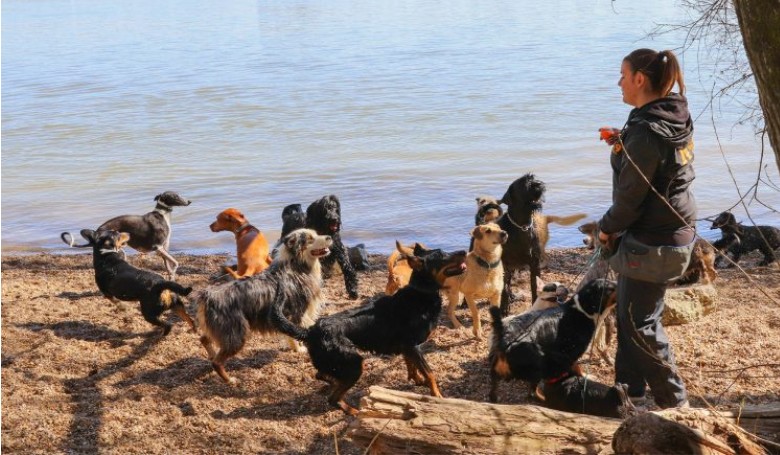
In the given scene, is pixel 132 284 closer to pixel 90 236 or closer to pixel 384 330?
pixel 90 236

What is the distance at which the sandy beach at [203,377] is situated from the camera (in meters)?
5.71

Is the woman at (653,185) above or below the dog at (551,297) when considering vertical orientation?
above

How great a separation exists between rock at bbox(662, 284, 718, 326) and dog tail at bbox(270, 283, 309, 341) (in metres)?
3.05

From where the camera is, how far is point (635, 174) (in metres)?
4.82

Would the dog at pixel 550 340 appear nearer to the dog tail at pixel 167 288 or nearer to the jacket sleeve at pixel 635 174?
the jacket sleeve at pixel 635 174

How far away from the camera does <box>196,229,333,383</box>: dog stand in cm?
664

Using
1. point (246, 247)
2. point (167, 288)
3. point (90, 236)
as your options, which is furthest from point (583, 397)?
point (90, 236)

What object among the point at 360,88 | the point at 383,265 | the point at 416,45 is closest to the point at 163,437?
the point at 383,265

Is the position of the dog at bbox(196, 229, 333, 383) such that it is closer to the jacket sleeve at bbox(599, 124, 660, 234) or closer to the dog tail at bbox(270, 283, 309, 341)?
the dog tail at bbox(270, 283, 309, 341)

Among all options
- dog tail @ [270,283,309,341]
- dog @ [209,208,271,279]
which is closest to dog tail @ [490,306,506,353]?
dog tail @ [270,283,309,341]

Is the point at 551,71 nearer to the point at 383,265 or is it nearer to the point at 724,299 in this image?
the point at 383,265

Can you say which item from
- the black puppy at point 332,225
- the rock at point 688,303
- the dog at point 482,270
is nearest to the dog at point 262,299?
the dog at point 482,270

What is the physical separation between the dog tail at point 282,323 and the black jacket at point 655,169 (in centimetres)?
226

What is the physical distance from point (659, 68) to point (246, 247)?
14.9 ft
